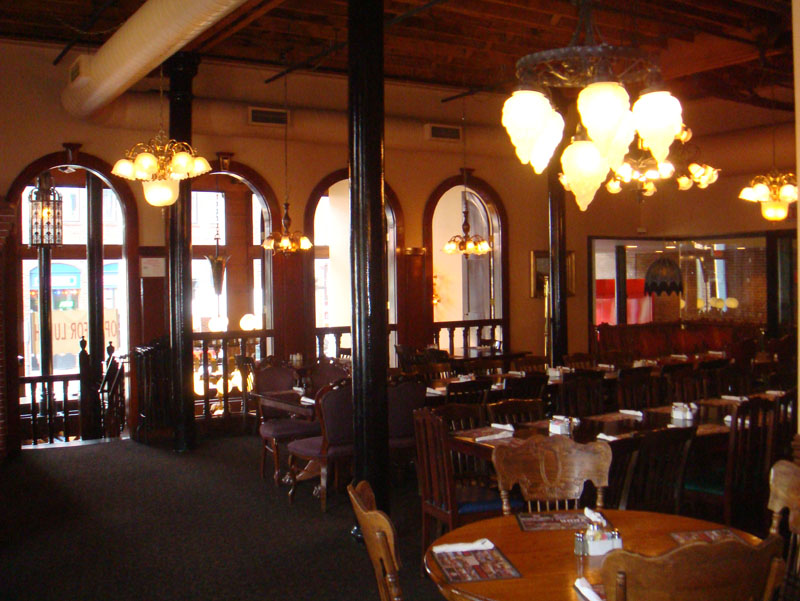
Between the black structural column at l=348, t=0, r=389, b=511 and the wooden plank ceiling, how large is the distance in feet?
7.06

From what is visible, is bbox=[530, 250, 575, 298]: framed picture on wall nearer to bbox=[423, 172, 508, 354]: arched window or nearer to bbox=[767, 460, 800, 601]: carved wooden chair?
bbox=[423, 172, 508, 354]: arched window

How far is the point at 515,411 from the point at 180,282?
431 cm

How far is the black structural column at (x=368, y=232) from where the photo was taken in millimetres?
5039

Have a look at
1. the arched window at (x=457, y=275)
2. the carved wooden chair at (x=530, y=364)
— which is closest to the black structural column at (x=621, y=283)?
the arched window at (x=457, y=275)

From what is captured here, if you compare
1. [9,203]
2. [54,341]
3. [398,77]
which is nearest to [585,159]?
[9,203]

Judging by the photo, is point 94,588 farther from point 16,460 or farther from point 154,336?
point 154,336

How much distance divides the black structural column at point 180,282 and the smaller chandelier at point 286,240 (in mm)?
1197

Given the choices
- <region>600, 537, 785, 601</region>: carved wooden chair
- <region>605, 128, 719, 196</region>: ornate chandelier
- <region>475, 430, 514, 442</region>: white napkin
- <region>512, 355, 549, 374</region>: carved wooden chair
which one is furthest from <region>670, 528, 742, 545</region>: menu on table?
<region>512, 355, 549, 374</region>: carved wooden chair

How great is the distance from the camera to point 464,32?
9.02m

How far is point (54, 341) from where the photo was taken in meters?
14.2

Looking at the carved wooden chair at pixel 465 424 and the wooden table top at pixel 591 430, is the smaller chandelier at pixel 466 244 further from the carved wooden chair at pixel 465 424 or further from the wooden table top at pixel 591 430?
the wooden table top at pixel 591 430

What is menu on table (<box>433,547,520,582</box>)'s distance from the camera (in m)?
2.56

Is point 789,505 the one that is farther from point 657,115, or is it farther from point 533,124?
point 533,124

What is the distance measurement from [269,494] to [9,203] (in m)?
4.24
